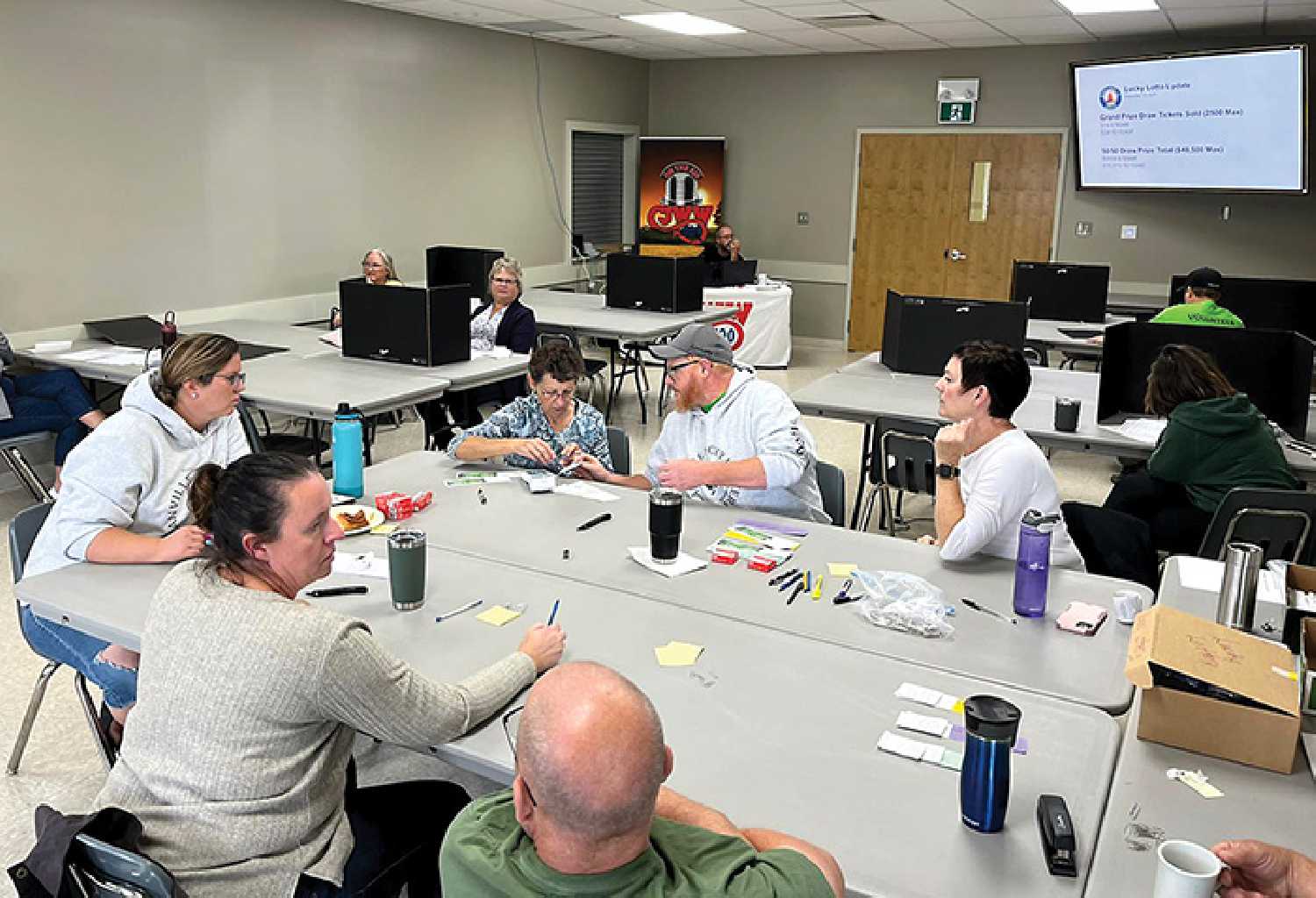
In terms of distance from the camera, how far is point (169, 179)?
6.27 m

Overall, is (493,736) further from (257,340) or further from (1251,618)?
(257,340)

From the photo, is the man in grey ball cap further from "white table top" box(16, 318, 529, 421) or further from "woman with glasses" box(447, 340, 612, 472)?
"white table top" box(16, 318, 529, 421)

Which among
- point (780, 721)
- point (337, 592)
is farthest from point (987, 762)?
point (337, 592)

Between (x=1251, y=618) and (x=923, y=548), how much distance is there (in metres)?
0.80

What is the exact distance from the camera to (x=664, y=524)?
8.31 feet

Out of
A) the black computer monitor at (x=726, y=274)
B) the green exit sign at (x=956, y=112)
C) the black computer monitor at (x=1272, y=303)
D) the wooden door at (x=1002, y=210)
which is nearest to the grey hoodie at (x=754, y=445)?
the black computer monitor at (x=1272, y=303)

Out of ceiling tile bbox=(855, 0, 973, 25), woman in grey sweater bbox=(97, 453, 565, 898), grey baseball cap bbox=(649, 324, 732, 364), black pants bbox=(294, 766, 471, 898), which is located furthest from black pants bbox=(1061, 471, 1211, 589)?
ceiling tile bbox=(855, 0, 973, 25)

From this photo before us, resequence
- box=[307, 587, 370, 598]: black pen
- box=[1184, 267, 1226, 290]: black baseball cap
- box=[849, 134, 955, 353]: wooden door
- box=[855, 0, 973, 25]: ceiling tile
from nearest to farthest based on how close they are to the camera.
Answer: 1. box=[307, 587, 370, 598]: black pen
2. box=[1184, 267, 1226, 290]: black baseball cap
3. box=[855, 0, 973, 25]: ceiling tile
4. box=[849, 134, 955, 353]: wooden door

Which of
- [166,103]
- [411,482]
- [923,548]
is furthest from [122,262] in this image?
[923,548]

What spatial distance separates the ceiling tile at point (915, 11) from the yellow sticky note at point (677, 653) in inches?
237

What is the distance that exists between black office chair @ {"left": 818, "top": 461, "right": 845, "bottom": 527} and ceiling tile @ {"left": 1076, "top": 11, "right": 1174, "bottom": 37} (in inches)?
220

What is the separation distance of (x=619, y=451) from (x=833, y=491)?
768mm

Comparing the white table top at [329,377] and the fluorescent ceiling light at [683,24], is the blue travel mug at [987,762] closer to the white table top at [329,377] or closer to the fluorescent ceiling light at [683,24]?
the white table top at [329,377]

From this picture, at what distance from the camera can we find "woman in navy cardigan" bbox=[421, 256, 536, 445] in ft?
17.4
